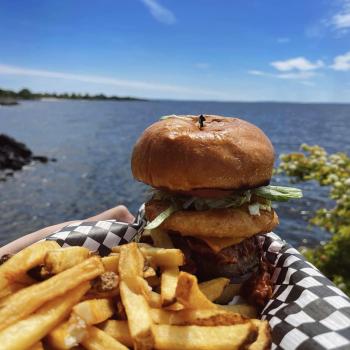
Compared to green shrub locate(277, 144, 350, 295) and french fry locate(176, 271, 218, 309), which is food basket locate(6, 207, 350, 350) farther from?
green shrub locate(277, 144, 350, 295)

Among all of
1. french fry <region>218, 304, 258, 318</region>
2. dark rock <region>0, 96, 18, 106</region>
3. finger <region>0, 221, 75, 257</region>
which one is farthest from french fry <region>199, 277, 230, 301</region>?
dark rock <region>0, 96, 18, 106</region>

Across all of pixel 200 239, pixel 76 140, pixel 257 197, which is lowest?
pixel 76 140

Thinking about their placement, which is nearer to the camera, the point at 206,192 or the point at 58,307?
the point at 58,307

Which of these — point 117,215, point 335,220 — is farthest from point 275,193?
point 335,220

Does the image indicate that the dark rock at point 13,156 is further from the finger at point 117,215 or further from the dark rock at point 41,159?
the finger at point 117,215

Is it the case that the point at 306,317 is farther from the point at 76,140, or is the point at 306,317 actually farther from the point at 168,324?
the point at 76,140

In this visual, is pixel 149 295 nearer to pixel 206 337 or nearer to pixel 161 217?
pixel 206 337

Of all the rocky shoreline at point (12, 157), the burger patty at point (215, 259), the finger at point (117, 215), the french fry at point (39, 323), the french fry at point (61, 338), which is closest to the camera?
the french fry at point (39, 323)

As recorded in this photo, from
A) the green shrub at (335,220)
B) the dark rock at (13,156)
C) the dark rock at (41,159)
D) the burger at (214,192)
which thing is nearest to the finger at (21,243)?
the burger at (214,192)

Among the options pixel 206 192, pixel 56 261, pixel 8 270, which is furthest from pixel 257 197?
pixel 8 270
